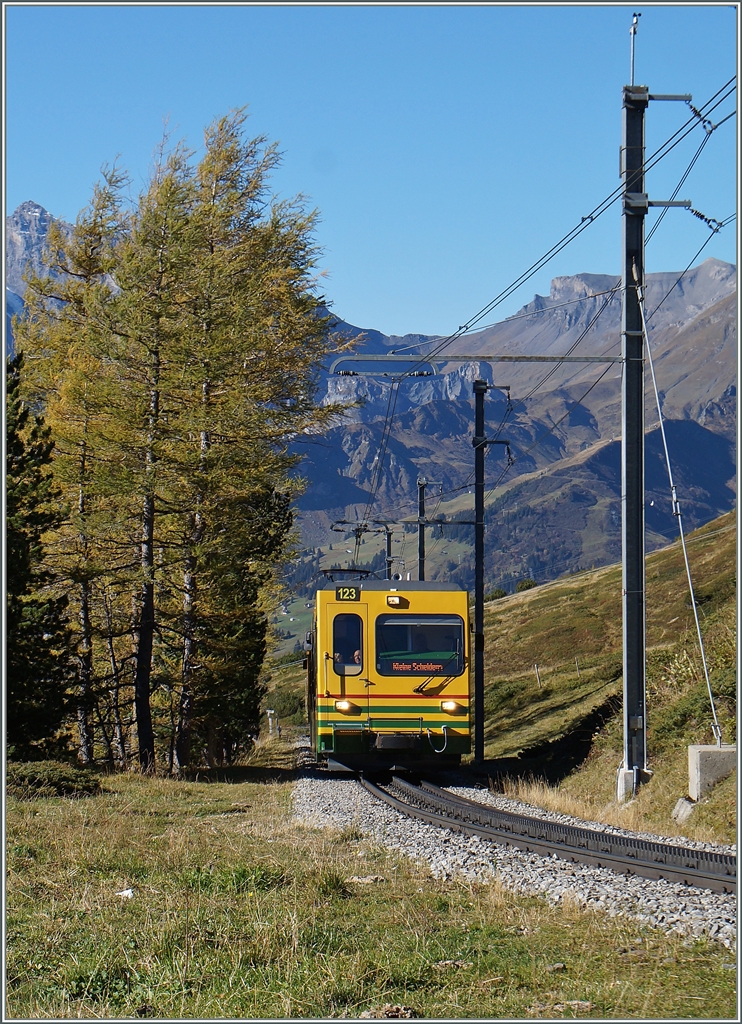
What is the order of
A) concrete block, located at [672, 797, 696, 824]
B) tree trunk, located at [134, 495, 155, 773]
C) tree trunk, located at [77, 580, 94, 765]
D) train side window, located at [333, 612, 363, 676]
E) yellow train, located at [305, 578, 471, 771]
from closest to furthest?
1. concrete block, located at [672, 797, 696, 824]
2. yellow train, located at [305, 578, 471, 771]
3. train side window, located at [333, 612, 363, 676]
4. tree trunk, located at [134, 495, 155, 773]
5. tree trunk, located at [77, 580, 94, 765]

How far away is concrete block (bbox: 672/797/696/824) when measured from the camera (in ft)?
38.8

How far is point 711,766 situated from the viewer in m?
11.9

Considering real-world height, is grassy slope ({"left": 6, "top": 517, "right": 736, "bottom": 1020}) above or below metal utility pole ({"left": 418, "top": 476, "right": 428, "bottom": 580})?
below

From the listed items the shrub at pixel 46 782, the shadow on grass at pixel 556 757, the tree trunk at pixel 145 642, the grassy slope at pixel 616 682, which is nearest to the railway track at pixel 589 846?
the grassy slope at pixel 616 682

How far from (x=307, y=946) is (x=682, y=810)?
7.39 metres

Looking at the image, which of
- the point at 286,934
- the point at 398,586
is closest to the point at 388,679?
the point at 398,586

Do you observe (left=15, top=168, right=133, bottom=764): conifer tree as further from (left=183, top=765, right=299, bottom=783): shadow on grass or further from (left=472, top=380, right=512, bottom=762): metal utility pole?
(left=472, top=380, right=512, bottom=762): metal utility pole

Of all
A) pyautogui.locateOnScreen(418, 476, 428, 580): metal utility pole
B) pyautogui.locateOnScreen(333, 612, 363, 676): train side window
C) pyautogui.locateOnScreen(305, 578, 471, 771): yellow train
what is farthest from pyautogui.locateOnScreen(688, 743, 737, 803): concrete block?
pyautogui.locateOnScreen(418, 476, 428, 580): metal utility pole

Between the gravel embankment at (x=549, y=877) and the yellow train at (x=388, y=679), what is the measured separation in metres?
4.31

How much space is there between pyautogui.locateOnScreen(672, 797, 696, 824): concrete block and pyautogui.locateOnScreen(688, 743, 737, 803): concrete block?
0.12 m

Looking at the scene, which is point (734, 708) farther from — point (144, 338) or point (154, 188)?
point (154, 188)

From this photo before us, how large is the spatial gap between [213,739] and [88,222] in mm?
16982

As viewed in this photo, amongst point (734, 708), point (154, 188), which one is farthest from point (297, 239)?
point (734, 708)

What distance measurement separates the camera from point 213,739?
3397 centimetres
